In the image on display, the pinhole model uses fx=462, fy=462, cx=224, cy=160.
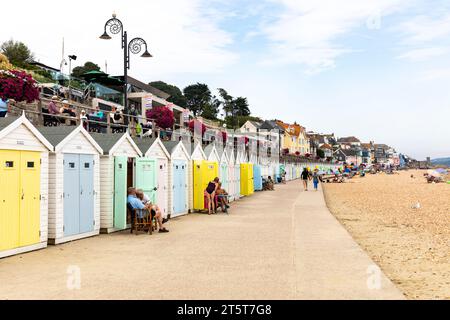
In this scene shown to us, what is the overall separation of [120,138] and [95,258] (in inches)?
206

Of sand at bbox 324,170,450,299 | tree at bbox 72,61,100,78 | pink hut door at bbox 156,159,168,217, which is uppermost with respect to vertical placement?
tree at bbox 72,61,100,78

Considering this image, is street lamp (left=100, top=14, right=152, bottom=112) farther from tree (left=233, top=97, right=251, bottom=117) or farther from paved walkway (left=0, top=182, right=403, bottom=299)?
tree (left=233, top=97, right=251, bottom=117)

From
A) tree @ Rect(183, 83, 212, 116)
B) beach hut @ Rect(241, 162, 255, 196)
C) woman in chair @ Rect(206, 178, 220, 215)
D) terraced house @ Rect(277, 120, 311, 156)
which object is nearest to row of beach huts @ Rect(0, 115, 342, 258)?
woman in chair @ Rect(206, 178, 220, 215)

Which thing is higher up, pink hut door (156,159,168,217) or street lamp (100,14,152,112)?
street lamp (100,14,152,112)

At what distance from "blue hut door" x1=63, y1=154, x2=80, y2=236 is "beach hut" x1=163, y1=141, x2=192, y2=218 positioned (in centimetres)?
535

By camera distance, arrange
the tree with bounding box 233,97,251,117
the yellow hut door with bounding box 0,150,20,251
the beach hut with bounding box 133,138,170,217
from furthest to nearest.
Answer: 1. the tree with bounding box 233,97,251,117
2. the beach hut with bounding box 133,138,170,217
3. the yellow hut door with bounding box 0,150,20,251

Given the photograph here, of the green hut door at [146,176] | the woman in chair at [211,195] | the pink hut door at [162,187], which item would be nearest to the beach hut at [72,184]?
the green hut door at [146,176]

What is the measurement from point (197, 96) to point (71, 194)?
109m

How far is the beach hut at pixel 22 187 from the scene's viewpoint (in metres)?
9.33

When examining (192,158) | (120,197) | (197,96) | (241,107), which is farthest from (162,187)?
(241,107)

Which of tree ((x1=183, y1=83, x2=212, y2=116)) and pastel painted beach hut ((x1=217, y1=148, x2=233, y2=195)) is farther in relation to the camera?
tree ((x1=183, y1=83, x2=212, y2=116))

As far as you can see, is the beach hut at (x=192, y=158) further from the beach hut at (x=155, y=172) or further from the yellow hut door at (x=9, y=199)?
the yellow hut door at (x=9, y=199)

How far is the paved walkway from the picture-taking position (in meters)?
6.52

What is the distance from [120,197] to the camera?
13.2 m
